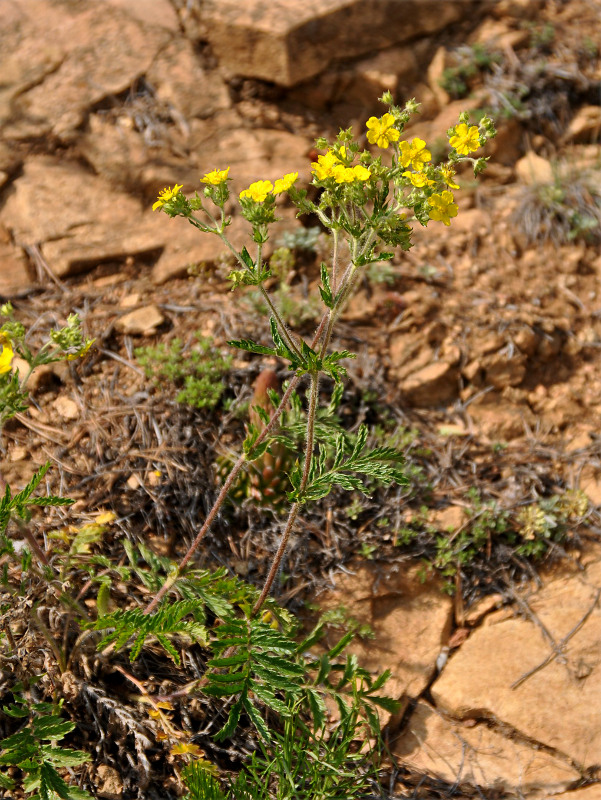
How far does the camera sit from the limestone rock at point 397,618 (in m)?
3.59

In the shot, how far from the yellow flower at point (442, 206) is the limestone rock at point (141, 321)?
209 centimetres

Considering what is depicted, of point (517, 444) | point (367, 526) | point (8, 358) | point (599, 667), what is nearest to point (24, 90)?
point (8, 358)

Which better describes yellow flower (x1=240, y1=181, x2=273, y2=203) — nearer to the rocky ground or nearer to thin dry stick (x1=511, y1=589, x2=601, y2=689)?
the rocky ground

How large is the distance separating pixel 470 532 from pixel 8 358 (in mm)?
2562

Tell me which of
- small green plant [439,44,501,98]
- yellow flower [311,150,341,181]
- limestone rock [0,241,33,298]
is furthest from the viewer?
small green plant [439,44,501,98]

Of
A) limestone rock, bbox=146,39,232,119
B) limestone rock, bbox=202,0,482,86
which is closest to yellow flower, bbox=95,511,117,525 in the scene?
limestone rock, bbox=146,39,232,119

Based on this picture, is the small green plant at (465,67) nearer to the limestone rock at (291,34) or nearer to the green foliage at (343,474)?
the limestone rock at (291,34)

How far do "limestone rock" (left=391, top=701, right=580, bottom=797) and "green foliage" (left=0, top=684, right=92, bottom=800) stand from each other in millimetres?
1615

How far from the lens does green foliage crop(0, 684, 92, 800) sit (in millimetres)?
2449

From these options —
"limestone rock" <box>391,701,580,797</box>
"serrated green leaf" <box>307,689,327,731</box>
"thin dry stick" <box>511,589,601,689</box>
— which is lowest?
"limestone rock" <box>391,701,580,797</box>

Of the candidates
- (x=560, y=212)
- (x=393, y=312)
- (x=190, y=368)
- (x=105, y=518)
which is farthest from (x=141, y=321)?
(x=560, y=212)

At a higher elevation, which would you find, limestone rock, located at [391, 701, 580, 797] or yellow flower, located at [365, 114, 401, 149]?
yellow flower, located at [365, 114, 401, 149]

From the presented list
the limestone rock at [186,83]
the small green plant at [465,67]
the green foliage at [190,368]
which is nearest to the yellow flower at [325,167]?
the green foliage at [190,368]

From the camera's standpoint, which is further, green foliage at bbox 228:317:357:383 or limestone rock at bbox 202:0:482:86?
limestone rock at bbox 202:0:482:86
